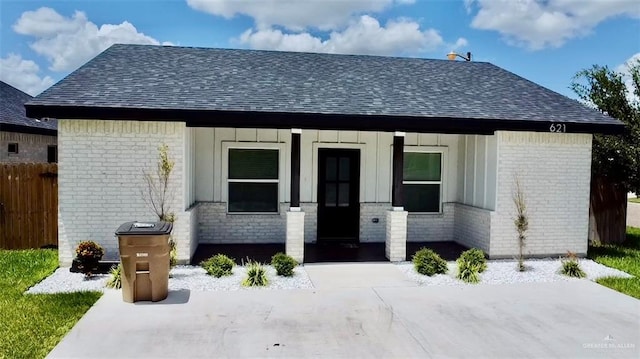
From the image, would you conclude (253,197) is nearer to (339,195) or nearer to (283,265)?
(339,195)

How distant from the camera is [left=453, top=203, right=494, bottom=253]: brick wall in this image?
10070 mm

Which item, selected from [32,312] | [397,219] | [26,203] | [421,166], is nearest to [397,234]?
[397,219]

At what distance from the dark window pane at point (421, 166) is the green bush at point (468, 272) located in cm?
361

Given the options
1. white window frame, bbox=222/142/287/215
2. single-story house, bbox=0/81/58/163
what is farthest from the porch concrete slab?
single-story house, bbox=0/81/58/163

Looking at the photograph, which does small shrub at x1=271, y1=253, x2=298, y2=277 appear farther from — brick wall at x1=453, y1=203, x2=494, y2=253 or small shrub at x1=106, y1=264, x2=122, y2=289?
brick wall at x1=453, y1=203, x2=494, y2=253

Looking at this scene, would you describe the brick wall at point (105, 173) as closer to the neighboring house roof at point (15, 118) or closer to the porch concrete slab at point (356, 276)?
the porch concrete slab at point (356, 276)

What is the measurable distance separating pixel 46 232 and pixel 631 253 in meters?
13.6

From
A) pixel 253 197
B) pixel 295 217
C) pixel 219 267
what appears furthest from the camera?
pixel 253 197

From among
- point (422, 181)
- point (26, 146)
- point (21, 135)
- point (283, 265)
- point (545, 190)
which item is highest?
point (21, 135)

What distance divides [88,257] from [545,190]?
30.1ft

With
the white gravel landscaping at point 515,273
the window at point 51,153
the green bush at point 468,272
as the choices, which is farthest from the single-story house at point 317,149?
the window at point 51,153

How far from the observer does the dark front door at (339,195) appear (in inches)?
446

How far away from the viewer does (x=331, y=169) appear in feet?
37.3

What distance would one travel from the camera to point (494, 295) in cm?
732
